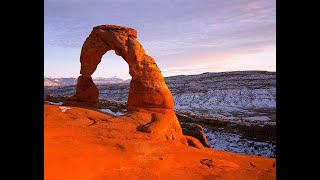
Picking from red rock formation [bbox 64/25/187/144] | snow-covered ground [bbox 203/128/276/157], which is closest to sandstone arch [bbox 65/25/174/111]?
red rock formation [bbox 64/25/187/144]

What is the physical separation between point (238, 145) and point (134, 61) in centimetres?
1251

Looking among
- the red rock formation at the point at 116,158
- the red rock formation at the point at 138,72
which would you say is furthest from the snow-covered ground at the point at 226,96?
the red rock formation at the point at 116,158

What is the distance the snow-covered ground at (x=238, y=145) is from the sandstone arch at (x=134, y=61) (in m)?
9.20

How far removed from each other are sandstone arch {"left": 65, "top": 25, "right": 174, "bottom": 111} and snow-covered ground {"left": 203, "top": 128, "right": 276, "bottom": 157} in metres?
9.20

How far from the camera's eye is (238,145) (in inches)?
878

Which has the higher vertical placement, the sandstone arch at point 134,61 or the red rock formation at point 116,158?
the sandstone arch at point 134,61

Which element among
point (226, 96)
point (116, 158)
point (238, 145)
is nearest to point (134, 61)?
point (116, 158)

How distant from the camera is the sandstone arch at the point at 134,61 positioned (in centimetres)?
1384

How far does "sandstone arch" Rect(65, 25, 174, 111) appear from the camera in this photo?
45.4 ft

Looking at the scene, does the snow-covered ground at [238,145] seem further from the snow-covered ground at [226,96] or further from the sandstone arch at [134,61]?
the snow-covered ground at [226,96]

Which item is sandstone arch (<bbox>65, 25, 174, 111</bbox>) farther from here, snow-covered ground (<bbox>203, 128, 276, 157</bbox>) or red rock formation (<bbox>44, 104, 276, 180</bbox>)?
A: snow-covered ground (<bbox>203, 128, 276, 157</bbox>)

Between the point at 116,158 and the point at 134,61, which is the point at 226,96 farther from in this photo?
the point at 116,158

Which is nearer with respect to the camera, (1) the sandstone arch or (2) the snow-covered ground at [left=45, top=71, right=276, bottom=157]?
(1) the sandstone arch
